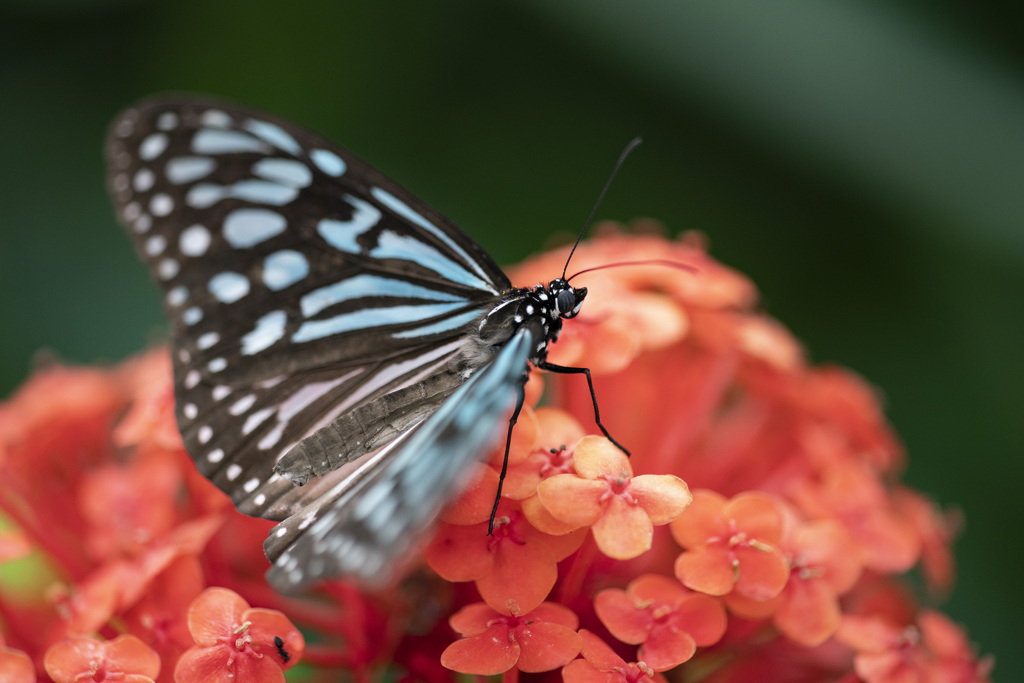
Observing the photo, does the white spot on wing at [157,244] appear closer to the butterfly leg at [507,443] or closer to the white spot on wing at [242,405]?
the white spot on wing at [242,405]

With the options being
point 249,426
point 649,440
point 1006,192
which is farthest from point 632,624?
point 1006,192

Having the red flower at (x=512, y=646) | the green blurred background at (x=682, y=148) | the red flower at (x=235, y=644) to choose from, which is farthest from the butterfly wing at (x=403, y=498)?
the green blurred background at (x=682, y=148)

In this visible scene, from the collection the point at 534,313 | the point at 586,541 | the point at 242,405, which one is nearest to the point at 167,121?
the point at 242,405

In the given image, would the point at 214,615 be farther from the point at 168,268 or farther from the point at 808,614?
the point at 808,614

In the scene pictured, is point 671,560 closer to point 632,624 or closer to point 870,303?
point 632,624

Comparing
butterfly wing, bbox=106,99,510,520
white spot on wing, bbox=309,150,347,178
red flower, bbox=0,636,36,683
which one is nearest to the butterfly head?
butterfly wing, bbox=106,99,510,520

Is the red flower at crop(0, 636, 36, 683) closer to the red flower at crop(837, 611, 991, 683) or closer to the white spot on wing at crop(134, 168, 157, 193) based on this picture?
the white spot on wing at crop(134, 168, 157, 193)

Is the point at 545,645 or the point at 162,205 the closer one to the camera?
the point at 545,645
